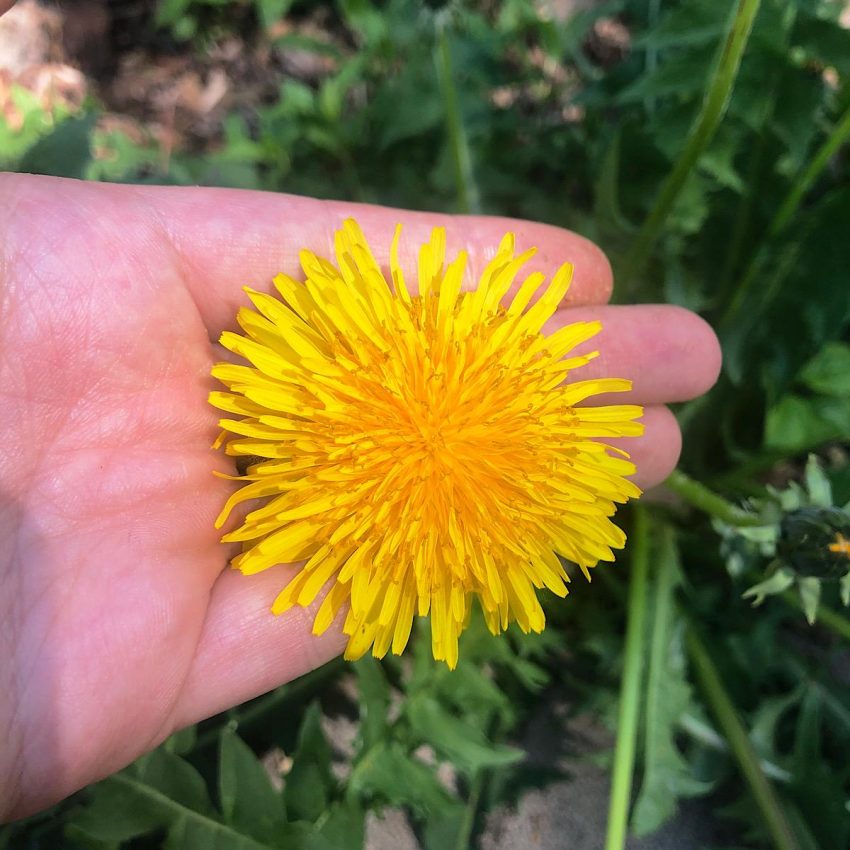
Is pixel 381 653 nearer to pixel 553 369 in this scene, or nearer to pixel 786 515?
pixel 553 369

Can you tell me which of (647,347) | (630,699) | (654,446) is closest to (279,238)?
(647,347)

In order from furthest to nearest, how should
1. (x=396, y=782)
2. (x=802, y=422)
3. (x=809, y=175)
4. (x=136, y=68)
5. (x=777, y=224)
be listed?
(x=136, y=68) → (x=802, y=422) → (x=777, y=224) → (x=809, y=175) → (x=396, y=782)

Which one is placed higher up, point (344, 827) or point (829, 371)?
point (829, 371)

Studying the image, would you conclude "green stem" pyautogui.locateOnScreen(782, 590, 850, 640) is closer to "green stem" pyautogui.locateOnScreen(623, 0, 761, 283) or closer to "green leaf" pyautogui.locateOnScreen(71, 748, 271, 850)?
"green stem" pyautogui.locateOnScreen(623, 0, 761, 283)

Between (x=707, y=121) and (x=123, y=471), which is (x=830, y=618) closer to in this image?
(x=707, y=121)

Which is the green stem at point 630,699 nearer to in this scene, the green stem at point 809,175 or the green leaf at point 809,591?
the green leaf at point 809,591

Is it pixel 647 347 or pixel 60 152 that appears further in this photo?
pixel 60 152

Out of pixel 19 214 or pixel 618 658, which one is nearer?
pixel 19 214

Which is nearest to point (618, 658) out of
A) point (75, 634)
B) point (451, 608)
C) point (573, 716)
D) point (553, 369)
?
point (573, 716)
